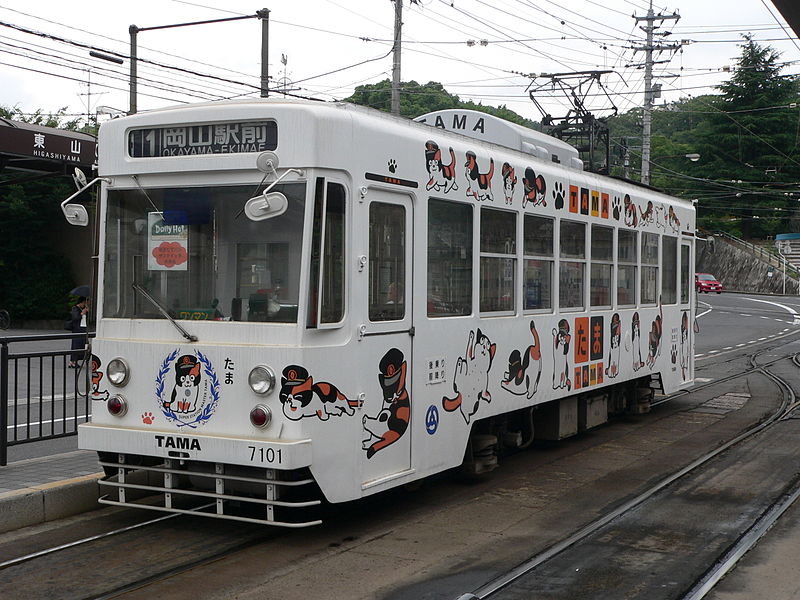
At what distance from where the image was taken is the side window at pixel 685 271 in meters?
14.6

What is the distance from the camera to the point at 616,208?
468 inches

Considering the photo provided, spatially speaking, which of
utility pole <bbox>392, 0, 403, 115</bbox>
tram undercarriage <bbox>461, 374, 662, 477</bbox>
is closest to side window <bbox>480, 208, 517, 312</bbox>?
tram undercarriage <bbox>461, 374, 662, 477</bbox>

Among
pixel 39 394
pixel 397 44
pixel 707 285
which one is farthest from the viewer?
pixel 707 285

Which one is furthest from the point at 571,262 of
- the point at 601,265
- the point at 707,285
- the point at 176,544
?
the point at 707,285

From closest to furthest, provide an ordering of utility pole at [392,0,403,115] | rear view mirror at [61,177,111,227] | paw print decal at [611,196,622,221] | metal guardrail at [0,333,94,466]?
rear view mirror at [61,177,111,227], metal guardrail at [0,333,94,466], paw print decal at [611,196,622,221], utility pole at [392,0,403,115]

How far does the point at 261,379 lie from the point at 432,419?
1.76 m

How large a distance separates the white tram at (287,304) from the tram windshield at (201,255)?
12 millimetres

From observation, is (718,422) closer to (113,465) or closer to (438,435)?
(438,435)

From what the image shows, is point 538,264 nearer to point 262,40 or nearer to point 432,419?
point 432,419

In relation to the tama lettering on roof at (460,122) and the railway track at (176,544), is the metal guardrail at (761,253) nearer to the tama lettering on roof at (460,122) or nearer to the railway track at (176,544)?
the tama lettering on roof at (460,122)

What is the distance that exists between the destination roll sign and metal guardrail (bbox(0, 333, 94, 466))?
2084 mm

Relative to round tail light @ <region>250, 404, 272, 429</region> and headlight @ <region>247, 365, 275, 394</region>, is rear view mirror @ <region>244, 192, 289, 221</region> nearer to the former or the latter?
headlight @ <region>247, 365, 275, 394</region>

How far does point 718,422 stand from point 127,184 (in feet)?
30.6

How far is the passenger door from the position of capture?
726cm
